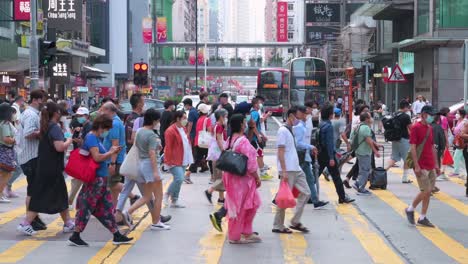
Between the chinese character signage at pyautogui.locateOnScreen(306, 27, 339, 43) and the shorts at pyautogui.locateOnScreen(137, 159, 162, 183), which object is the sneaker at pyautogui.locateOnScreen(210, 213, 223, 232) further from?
the chinese character signage at pyautogui.locateOnScreen(306, 27, 339, 43)

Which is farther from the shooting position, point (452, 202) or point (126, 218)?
point (452, 202)

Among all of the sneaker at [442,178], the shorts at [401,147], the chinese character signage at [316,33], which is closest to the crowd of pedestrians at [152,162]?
the shorts at [401,147]

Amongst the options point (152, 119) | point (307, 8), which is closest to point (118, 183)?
point (152, 119)

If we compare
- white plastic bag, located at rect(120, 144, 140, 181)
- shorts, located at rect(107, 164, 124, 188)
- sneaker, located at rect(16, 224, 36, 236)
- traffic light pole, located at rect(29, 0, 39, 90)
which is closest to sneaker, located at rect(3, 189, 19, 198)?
shorts, located at rect(107, 164, 124, 188)

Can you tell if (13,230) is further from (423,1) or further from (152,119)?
(423,1)

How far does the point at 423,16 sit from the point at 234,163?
40.4 metres

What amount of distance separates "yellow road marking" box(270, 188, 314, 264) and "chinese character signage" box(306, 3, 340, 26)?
279 feet

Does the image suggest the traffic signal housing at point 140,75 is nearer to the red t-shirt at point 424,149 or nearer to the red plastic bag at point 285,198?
the red t-shirt at point 424,149

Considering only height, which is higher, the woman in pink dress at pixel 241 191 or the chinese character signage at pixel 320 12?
the chinese character signage at pixel 320 12

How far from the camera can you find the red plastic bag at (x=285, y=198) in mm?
9891

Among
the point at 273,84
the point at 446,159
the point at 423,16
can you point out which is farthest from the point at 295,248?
the point at 273,84

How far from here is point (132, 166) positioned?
10352 mm

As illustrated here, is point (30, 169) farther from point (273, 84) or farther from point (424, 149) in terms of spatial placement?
point (273, 84)

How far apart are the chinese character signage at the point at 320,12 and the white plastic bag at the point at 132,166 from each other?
3356 inches
